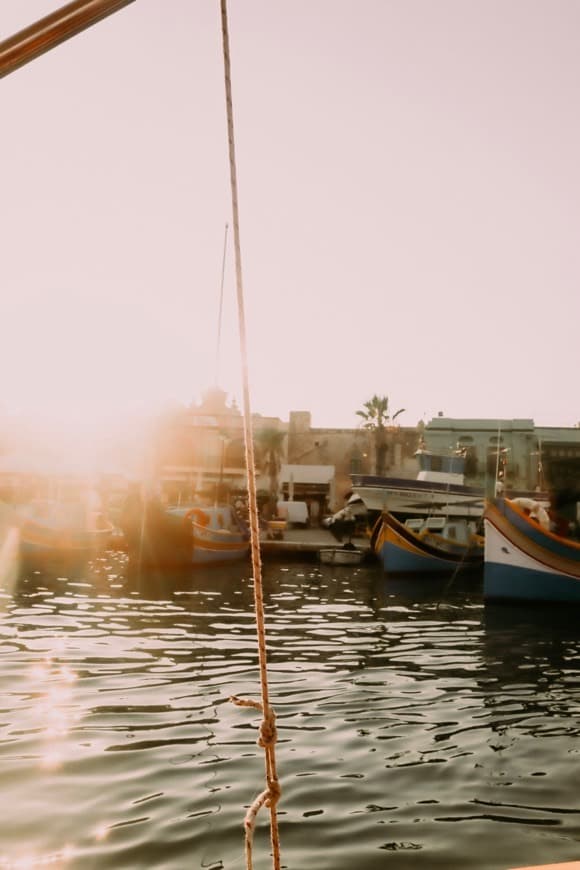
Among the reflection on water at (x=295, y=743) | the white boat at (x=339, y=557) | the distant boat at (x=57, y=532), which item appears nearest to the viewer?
the reflection on water at (x=295, y=743)

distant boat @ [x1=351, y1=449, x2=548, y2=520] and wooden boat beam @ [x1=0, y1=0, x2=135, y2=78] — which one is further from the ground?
wooden boat beam @ [x1=0, y1=0, x2=135, y2=78]

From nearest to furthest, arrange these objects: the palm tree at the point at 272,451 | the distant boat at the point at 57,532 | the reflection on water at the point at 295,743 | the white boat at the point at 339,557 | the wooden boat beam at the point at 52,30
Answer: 1. the wooden boat beam at the point at 52,30
2. the reflection on water at the point at 295,743
3. the distant boat at the point at 57,532
4. the white boat at the point at 339,557
5. the palm tree at the point at 272,451

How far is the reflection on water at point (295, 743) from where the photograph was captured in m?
4.82

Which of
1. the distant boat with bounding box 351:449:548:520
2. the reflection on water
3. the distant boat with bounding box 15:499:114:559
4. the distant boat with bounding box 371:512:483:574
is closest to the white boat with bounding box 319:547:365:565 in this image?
the distant boat with bounding box 371:512:483:574

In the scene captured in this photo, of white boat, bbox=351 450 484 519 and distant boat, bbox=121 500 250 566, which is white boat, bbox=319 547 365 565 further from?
distant boat, bbox=121 500 250 566

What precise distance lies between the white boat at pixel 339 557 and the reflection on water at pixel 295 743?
13.9 metres

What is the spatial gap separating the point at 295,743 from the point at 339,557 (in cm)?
2215

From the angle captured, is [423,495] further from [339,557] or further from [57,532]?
[57,532]

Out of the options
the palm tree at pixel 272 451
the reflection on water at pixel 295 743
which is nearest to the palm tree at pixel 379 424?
the palm tree at pixel 272 451

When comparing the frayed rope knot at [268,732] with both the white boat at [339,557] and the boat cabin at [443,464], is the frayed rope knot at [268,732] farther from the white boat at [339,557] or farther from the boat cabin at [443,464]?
the boat cabin at [443,464]

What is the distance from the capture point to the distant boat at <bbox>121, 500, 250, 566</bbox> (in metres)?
26.0

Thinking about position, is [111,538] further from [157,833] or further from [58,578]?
[157,833]

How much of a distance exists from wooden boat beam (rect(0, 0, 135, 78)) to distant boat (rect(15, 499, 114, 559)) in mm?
27157

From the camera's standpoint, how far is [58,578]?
886 inches
